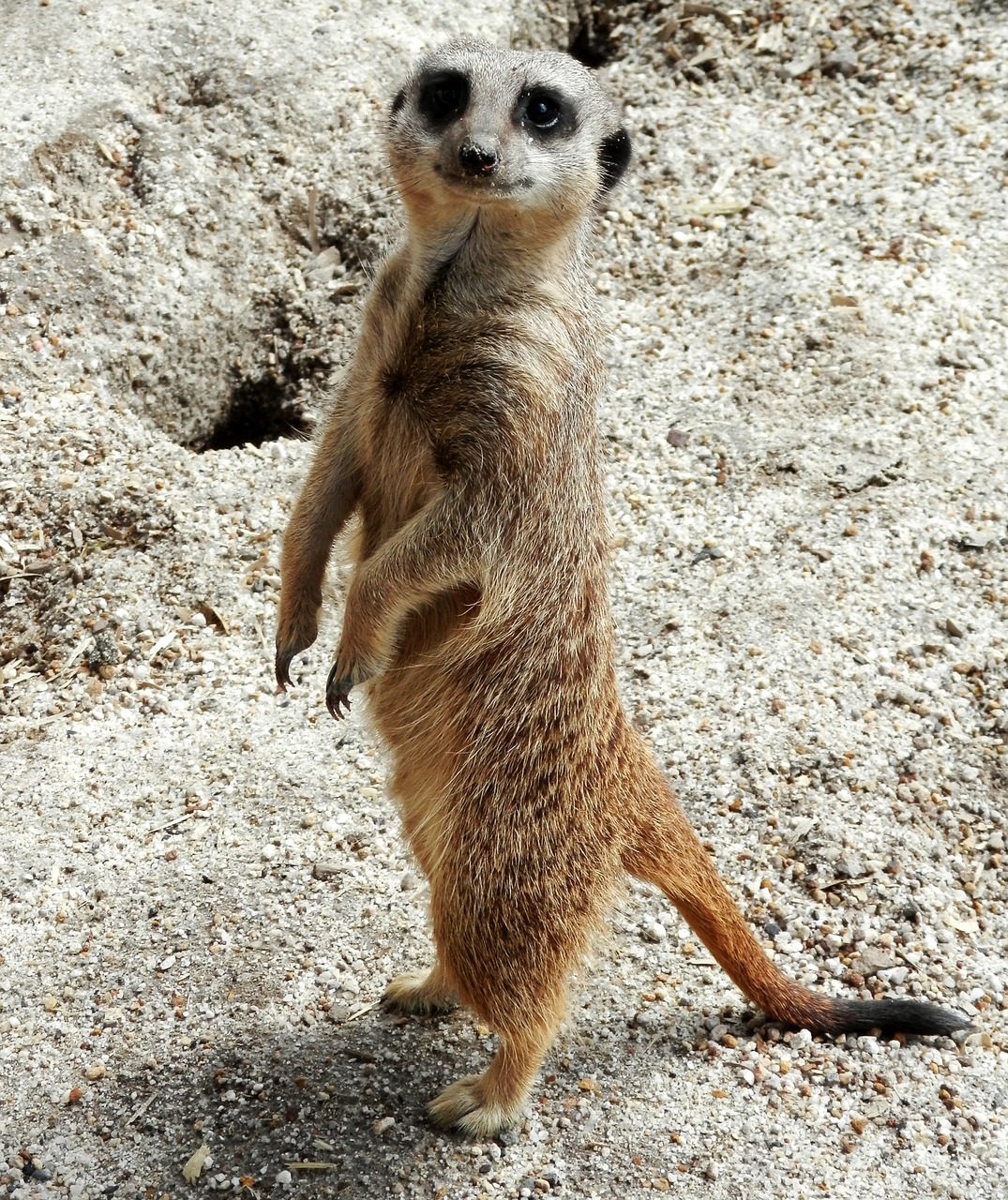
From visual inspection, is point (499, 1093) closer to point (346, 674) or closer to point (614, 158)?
point (346, 674)

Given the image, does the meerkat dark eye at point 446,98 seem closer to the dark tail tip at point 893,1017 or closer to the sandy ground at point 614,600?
the sandy ground at point 614,600

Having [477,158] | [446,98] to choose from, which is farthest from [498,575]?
[446,98]

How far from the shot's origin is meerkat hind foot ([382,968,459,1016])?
2.47m

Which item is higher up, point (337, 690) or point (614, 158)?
point (614, 158)

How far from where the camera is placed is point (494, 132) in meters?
1.85

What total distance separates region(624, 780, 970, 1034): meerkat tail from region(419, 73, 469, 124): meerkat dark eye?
1.25 meters

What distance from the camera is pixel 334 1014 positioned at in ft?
8.07

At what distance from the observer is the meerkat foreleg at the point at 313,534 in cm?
225

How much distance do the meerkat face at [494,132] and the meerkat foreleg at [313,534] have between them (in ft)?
1.57

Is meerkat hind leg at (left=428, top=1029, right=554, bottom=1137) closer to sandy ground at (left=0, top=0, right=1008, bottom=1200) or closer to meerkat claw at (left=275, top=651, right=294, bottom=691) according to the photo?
sandy ground at (left=0, top=0, right=1008, bottom=1200)

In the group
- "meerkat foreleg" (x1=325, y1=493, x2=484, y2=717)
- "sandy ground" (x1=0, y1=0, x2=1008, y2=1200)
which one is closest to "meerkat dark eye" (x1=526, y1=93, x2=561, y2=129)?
"meerkat foreleg" (x1=325, y1=493, x2=484, y2=717)

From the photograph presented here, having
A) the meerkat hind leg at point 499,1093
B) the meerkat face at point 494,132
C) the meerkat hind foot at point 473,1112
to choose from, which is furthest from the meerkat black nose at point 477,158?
the meerkat hind foot at point 473,1112

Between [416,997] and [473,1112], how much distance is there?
0.93ft

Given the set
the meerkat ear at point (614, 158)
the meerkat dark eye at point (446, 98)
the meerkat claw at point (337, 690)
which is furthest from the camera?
the meerkat ear at point (614, 158)
